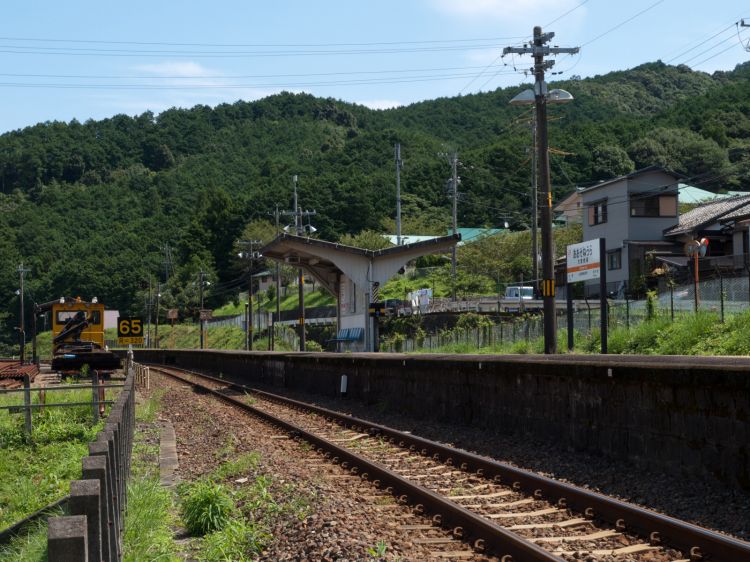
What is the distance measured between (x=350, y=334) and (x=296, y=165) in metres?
95.5

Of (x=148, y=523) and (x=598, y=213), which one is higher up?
(x=598, y=213)

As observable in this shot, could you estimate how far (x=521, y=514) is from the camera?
8484mm

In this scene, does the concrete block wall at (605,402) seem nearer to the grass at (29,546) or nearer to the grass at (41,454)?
the grass at (29,546)

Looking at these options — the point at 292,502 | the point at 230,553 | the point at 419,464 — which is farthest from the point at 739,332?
the point at 230,553

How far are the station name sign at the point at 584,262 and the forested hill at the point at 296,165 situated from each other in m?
55.9

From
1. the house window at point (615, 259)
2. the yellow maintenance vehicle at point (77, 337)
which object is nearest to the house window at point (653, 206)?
the house window at point (615, 259)

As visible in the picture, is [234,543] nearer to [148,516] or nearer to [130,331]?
[148,516]

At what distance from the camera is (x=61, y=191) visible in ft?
454

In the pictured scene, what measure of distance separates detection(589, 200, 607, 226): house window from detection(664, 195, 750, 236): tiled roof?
3.90m

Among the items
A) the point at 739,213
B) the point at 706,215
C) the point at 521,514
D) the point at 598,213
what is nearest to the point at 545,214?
the point at 521,514

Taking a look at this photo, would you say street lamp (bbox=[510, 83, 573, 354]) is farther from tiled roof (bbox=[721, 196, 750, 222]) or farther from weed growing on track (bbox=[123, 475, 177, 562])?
tiled roof (bbox=[721, 196, 750, 222])

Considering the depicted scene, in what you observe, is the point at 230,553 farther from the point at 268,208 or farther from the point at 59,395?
the point at 268,208

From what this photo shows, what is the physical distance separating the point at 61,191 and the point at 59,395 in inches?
4876

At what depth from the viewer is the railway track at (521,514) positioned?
22.3 ft
